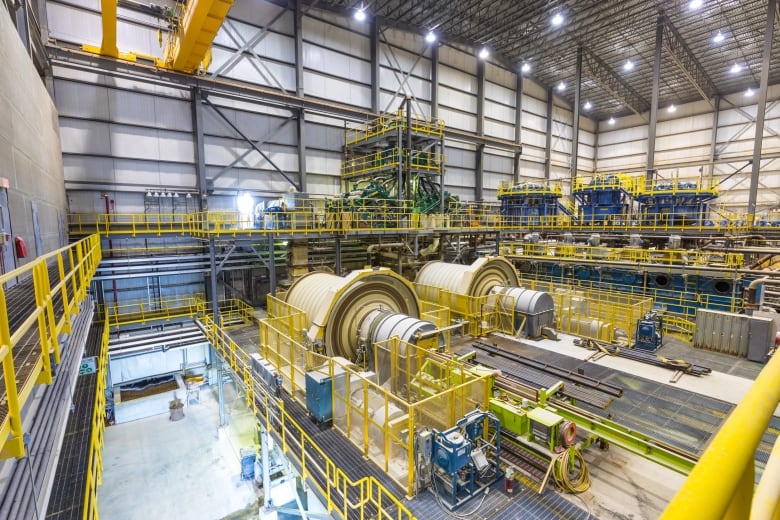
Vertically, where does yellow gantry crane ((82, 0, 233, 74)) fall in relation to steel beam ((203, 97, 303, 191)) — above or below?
above

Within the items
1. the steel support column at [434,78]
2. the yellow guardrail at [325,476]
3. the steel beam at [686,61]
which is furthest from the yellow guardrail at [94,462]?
the steel beam at [686,61]

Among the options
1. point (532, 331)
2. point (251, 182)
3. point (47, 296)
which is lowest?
point (532, 331)

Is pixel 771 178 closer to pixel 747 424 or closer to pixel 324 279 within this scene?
pixel 324 279

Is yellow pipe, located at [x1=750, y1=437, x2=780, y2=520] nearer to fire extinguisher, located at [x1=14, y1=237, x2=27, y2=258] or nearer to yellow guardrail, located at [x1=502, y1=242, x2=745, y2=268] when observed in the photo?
fire extinguisher, located at [x1=14, y1=237, x2=27, y2=258]

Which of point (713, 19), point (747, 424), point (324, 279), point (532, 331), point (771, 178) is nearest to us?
point (747, 424)

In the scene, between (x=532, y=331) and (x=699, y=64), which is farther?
(x=699, y=64)

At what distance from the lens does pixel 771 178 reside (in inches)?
1312

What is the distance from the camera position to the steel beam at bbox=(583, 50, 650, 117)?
3256cm

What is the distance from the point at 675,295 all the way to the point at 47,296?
79.5ft

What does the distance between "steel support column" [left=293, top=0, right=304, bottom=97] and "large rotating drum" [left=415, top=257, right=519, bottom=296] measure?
43.6 ft

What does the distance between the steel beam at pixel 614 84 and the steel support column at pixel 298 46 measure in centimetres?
2298

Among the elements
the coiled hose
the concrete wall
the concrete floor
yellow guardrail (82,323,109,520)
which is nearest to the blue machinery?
the coiled hose

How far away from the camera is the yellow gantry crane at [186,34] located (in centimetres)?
1360

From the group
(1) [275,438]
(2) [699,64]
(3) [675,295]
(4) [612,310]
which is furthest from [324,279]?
(2) [699,64]
